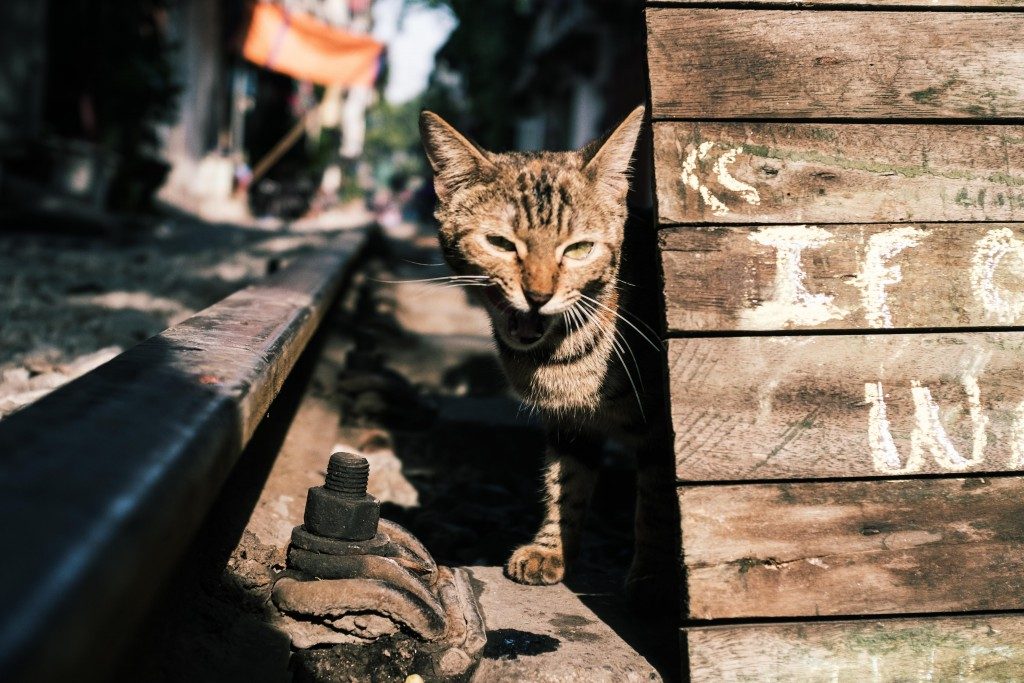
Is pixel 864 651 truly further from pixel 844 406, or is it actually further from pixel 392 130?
pixel 392 130

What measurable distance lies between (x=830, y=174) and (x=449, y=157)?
114 centimetres

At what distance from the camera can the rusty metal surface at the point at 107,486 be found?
754mm

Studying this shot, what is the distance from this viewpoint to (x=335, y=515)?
1.66 meters

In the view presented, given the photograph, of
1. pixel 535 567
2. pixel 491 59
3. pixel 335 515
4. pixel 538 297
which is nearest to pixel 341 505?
pixel 335 515

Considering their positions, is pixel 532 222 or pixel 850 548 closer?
pixel 850 548

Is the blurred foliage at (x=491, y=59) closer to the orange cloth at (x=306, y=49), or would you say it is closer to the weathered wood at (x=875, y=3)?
the orange cloth at (x=306, y=49)

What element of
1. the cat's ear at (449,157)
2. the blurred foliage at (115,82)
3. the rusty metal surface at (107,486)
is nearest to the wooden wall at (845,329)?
the cat's ear at (449,157)

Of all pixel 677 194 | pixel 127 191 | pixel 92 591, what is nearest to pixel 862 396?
pixel 677 194

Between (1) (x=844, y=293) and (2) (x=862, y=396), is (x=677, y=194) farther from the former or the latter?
(2) (x=862, y=396)

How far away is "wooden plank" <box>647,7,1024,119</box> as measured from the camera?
182cm

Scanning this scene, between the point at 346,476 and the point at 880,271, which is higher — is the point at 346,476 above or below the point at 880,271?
below

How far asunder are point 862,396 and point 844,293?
0.71 feet

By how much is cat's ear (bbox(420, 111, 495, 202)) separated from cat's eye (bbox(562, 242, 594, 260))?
0.36m

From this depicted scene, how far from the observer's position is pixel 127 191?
28.4 feet
